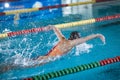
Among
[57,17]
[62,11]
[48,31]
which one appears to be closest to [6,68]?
[48,31]

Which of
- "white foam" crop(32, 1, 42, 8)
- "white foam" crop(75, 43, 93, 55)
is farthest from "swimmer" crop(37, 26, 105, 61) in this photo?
"white foam" crop(32, 1, 42, 8)

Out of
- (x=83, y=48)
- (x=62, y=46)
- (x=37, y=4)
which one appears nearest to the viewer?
(x=62, y=46)

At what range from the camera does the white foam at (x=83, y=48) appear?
463 cm

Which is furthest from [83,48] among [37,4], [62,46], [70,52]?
[37,4]

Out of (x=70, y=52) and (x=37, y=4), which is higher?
(x=37, y=4)

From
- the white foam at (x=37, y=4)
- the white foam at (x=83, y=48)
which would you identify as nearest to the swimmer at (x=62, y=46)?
the white foam at (x=83, y=48)

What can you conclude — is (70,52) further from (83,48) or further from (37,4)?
(37,4)

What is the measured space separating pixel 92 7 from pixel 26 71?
5776mm

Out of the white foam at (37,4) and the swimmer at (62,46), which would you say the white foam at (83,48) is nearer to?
the swimmer at (62,46)

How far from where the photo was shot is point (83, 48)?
4766 mm

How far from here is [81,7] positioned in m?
9.26

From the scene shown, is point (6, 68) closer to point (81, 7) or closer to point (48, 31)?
point (48, 31)

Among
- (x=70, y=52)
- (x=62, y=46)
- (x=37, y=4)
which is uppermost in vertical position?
(x=37, y=4)

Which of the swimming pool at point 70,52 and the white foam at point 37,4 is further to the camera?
the white foam at point 37,4
